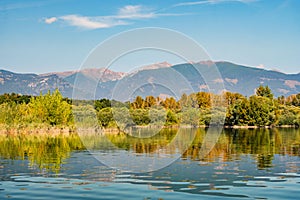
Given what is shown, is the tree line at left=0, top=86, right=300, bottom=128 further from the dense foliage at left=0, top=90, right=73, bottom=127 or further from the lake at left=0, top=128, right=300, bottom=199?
the lake at left=0, top=128, right=300, bottom=199

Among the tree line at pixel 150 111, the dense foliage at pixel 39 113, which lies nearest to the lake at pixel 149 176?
the tree line at pixel 150 111

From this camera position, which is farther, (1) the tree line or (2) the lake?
(1) the tree line

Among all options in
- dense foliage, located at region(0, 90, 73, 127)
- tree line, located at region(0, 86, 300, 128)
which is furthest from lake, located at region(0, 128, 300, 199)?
dense foliage, located at region(0, 90, 73, 127)

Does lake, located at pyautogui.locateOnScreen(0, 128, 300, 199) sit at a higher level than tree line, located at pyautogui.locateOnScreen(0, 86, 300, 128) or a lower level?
lower

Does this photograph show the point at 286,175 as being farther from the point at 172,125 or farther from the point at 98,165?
the point at 172,125

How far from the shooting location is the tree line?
175ft

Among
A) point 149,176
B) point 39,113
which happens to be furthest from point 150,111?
point 149,176

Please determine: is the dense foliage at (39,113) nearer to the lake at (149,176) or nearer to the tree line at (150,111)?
the tree line at (150,111)

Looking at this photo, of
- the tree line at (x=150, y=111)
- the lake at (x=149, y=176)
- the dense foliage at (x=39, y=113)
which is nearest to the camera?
the lake at (x=149, y=176)

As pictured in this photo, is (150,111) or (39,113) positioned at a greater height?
(150,111)

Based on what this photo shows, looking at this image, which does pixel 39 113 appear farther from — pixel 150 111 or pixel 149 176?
pixel 149 176

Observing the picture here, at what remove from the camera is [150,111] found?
193 feet

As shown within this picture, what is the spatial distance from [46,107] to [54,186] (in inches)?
1712

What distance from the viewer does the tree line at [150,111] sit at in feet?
175
